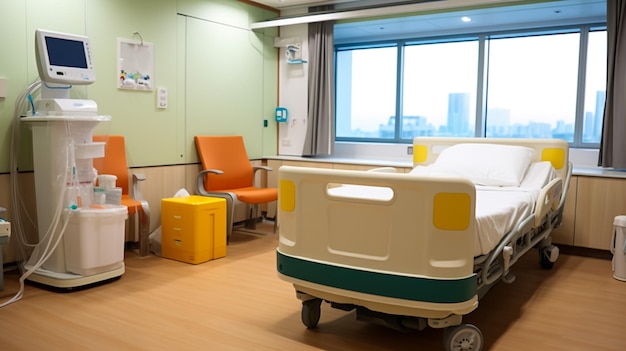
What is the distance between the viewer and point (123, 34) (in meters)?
4.41

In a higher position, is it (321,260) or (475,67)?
(475,67)

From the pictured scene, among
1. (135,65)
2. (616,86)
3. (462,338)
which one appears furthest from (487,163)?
(135,65)

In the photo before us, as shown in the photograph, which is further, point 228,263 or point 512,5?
point 512,5

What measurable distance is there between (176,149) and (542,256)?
325 centimetres

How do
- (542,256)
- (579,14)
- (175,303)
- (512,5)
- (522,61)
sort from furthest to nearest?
(522,61) < (579,14) < (512,5) < (542,256) < (175,303)

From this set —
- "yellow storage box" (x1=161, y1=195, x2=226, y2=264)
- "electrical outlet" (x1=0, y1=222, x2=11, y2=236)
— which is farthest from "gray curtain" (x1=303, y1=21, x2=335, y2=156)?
"electrical outlet" (x1=0, y1=222, x2=11, y2=236)

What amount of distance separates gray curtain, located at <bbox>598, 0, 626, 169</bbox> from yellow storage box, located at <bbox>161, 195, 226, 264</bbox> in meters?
3.28

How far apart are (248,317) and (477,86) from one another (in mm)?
3857

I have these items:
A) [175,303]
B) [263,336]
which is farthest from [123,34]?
[263,336]

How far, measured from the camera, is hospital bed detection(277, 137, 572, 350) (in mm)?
2271

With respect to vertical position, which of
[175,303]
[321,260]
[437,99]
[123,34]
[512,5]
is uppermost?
[512,5]

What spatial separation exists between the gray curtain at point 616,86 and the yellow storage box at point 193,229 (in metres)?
3.28

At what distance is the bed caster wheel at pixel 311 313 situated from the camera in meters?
2.80

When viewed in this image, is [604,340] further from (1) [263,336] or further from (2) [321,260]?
(1) [263,336]
